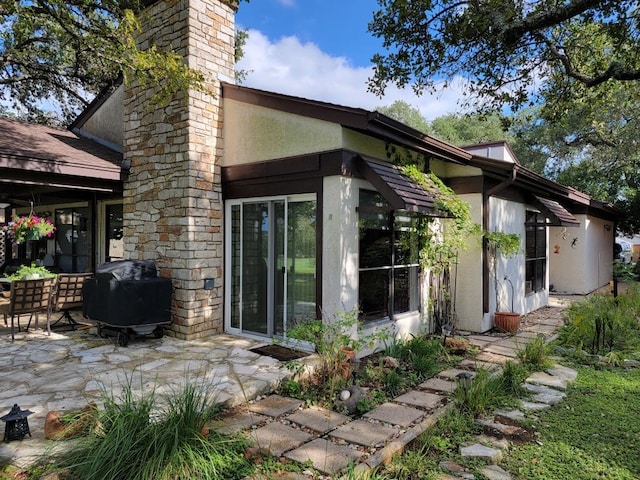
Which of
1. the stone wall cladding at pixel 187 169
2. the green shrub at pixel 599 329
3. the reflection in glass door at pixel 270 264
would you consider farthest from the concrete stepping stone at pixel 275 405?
the green shrub at pixel 599 329

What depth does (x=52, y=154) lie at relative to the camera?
6.87 m

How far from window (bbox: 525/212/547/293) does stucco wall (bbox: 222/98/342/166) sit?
6200 mm

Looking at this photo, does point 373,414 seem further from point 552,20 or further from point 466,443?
point 552,20

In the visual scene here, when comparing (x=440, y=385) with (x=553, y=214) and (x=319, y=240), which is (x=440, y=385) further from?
(x=553, y=214)

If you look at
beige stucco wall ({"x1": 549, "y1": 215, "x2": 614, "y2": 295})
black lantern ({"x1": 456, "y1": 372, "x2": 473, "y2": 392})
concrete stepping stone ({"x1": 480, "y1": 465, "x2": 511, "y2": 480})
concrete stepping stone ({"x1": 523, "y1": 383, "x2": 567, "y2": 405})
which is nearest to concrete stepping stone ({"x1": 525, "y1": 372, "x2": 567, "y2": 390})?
concrete stepping stone ({"x1": 523, "y1": 383, "x2": 567, "y2": 405})

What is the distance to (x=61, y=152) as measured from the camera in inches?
284

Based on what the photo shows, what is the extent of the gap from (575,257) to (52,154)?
552 inches

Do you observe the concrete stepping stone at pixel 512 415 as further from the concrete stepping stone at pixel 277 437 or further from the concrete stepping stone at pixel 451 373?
the concrete stepping stone at pixel 277 437

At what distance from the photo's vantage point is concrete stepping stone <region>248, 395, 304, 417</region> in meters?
4.09

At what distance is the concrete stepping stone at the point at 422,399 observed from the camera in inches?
170

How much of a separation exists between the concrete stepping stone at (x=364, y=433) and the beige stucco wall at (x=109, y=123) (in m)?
7.55

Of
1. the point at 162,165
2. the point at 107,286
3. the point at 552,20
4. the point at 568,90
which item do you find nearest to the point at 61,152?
the point at 162,165

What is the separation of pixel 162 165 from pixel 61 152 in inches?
Result: 71.9

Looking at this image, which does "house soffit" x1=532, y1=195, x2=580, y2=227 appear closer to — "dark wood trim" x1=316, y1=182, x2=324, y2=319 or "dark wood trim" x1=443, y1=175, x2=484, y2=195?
"dark wood trim" x1=443, y1=175, x2=484, y2=195
